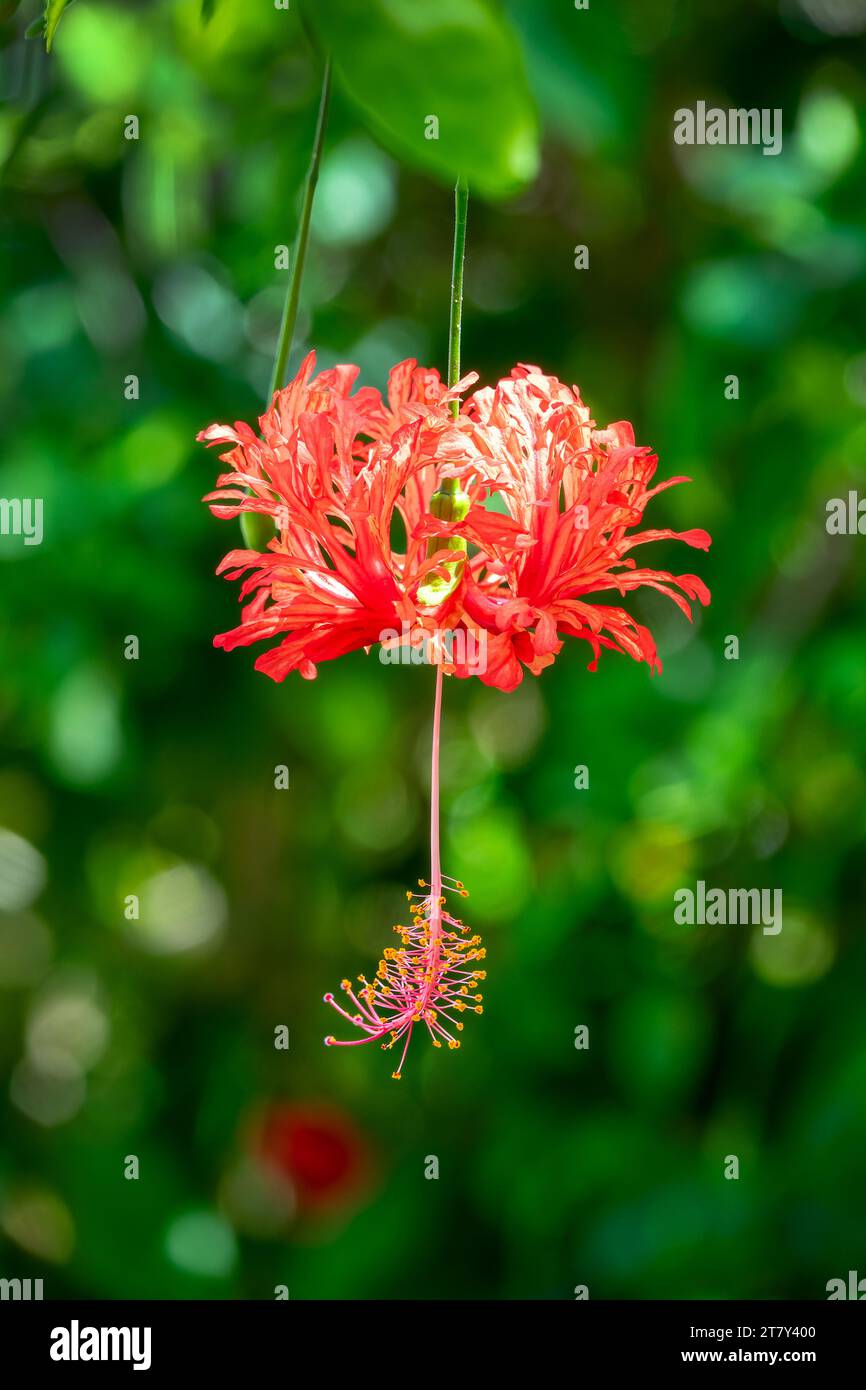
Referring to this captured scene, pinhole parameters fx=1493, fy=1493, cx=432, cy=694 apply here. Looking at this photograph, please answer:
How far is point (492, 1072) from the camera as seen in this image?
2059 mm

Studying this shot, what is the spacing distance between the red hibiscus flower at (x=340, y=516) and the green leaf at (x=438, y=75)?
14 centimetres

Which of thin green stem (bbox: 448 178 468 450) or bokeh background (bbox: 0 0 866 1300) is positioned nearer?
thin green stem (bbox: 448 178 468 450)

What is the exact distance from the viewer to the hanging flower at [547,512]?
857 millimetres

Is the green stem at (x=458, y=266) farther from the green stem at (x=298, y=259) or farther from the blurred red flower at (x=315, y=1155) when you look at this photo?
the blurred red flower at (x=315, y=1155)

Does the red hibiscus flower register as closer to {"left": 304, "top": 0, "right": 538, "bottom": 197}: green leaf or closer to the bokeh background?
{"left": 304, "top": 0, "right": 538, "bottom": 197}: green leaf

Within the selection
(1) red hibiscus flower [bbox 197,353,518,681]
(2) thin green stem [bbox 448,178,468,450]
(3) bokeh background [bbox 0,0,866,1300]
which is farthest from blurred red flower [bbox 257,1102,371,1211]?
(2) thin green stem [bbox 448,178,468,450]

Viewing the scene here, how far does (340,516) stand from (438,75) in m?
0.26

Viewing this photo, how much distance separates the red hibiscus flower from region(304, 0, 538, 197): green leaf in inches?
5.7

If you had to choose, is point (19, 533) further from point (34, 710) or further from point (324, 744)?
point (324, 744)

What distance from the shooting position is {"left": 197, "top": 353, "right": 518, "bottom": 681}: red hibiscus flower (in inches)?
33.2

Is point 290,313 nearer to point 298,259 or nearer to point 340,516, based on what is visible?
point 298,259

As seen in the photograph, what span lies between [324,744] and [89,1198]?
718 millimetres

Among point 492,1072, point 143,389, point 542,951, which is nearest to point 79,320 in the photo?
point 143,389

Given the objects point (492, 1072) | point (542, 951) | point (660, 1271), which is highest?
point (542, 951)
